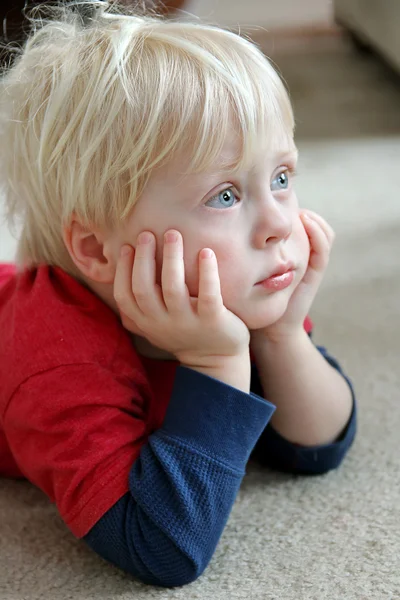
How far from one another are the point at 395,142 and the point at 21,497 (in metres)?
1.38

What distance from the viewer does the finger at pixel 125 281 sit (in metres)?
0.75

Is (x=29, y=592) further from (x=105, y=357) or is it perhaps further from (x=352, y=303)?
(x=352, y=303)

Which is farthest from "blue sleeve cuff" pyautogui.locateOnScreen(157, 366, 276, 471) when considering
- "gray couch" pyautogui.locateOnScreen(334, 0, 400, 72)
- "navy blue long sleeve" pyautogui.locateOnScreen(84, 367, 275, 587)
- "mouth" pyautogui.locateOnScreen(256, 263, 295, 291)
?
"gray couch" pyautogui.locateOnScreen(334, 0, 400, 72)

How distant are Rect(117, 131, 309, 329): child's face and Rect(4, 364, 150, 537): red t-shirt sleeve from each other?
124 mm

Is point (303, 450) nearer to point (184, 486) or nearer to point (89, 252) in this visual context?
point (184, 486)

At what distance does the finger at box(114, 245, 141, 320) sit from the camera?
75 centimetres

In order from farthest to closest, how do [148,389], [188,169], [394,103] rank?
[394,103]
[148,389]
[188,169]

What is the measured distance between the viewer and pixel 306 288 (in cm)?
86

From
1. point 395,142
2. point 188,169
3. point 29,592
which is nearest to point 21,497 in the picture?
point 29,592

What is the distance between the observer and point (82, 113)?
0.74 meters

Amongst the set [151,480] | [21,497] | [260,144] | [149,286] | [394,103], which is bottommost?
[394,103]

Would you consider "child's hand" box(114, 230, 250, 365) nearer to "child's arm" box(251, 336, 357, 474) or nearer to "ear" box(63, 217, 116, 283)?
"ear" box(63, 217, 116, 283)

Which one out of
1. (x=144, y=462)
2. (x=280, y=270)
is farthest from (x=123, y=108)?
(x=144, y=462)

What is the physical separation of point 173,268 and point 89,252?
115 millimetres
